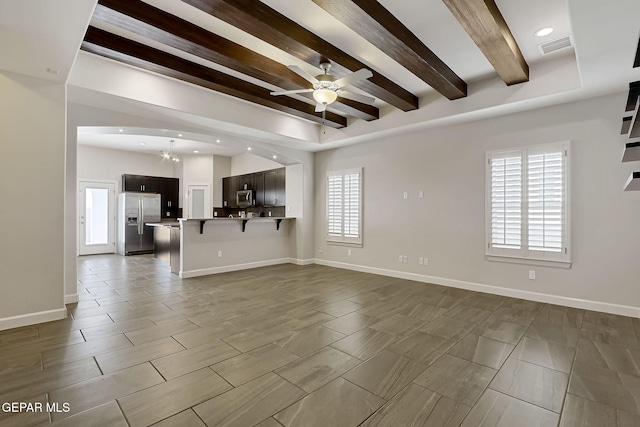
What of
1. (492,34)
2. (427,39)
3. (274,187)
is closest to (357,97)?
(427,39)

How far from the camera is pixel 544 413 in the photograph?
1.88m

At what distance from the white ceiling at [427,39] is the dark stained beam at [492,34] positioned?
0.11 m

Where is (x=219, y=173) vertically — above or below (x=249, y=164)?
below

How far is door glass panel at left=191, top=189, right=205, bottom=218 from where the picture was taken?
9844mm

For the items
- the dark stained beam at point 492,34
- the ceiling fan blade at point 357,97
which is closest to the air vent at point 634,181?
the dark stained beam at point 492,34

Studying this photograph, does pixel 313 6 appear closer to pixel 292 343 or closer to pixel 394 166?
pixel 292 343

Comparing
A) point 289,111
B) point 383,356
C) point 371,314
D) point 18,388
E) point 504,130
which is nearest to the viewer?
point 18,388

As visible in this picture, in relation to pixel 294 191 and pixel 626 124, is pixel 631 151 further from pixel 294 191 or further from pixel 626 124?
pixel 294 191

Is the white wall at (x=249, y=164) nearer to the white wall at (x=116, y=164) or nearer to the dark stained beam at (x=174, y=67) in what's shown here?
the white wall at (x=116, y=164)

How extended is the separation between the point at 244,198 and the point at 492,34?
7699 mm

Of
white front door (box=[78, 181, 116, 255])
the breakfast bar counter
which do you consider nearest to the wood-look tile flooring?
the breakfast bar counter

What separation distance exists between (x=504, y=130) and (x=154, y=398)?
5.28 metres

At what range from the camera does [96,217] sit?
28.7 feet

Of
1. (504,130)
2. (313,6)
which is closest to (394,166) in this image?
(504,130)
